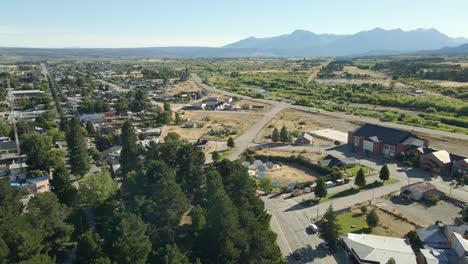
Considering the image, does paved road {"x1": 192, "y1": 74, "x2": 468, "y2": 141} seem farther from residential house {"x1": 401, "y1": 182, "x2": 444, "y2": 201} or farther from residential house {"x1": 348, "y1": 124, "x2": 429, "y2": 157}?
residential house {"x1": 401, "y1": 182, "x2": 444, "y2": 201}

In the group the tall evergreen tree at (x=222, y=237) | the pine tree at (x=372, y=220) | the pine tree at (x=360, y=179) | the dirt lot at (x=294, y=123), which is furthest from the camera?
the dirt lot at (x=294, y=123)

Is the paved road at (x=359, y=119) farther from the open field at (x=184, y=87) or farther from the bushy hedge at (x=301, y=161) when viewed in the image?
the bushy hedge at (x=301, y=161)

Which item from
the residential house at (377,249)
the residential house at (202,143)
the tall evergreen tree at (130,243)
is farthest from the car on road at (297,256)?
the residential house at (202,143)

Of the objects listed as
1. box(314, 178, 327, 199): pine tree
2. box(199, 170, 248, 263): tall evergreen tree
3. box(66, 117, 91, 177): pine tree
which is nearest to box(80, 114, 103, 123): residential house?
box(66, 117, 91, 177): pine tree

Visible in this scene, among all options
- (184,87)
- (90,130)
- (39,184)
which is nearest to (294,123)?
(90,130)

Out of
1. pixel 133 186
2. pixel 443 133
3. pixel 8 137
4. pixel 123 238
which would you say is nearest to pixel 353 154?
pixel 443 133

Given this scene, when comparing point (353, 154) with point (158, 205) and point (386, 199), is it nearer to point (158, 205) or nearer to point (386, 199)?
point (386, 199)
